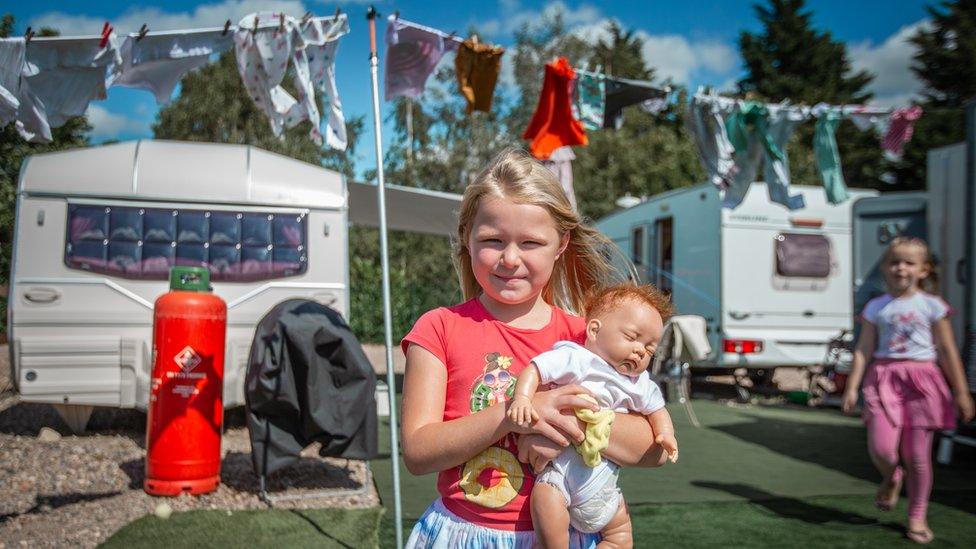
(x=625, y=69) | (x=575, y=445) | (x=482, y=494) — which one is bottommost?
(x=482, y=494)

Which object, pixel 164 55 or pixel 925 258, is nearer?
pixel 925 258

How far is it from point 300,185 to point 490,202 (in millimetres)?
5548

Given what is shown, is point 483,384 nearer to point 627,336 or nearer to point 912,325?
point 627,336

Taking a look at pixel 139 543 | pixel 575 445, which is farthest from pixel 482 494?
pixel 139 543

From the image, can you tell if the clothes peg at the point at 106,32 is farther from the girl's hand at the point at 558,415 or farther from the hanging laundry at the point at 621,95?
the girl's hand at the point at 558,415

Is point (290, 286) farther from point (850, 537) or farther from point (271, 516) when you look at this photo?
point (850, 537)

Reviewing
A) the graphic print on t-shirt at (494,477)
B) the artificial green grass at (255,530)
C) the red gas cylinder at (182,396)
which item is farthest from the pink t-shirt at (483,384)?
the red gas cylinder at (182,396)

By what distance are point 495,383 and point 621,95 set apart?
6341 millimetres

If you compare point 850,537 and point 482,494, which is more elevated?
point 482,494

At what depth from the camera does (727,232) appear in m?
10.5

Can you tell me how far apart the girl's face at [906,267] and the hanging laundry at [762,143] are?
3943 mm

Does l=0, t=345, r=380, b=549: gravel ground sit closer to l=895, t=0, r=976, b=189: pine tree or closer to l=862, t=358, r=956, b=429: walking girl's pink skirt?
l=862, t=358, r=956, b=429: walking girl's pink skirt

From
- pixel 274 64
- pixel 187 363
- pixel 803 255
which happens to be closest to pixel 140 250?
pixel 187 363

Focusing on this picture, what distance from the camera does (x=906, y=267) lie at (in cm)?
427
